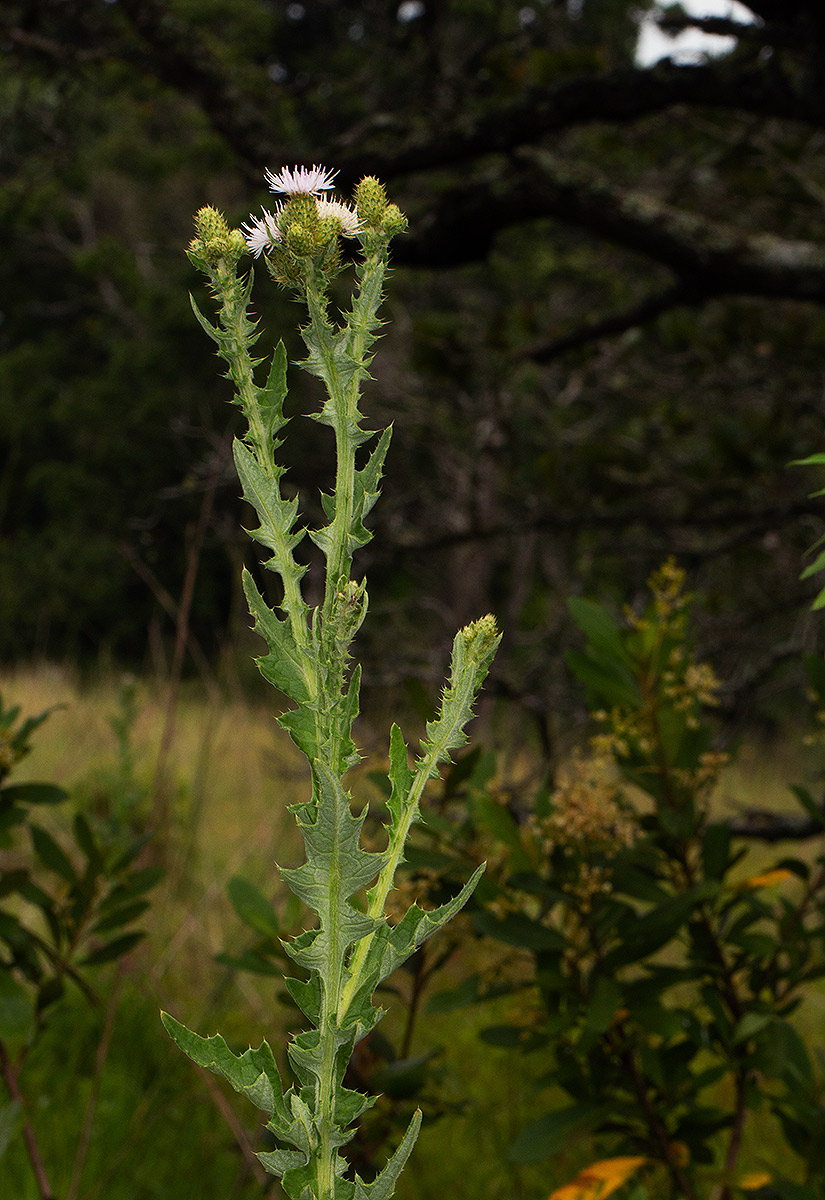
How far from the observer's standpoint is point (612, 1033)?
3.83ft

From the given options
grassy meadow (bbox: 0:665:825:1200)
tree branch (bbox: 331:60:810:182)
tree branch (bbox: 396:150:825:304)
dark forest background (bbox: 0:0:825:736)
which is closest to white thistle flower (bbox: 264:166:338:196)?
dark forest background (bbox: 0:0:825:736)

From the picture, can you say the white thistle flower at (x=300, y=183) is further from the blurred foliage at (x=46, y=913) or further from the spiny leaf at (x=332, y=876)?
the blurred foliage at (x=46, y=913)

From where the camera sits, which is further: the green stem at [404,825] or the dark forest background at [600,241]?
the dark forest background at [600,241]

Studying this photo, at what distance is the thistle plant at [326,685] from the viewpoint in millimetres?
450

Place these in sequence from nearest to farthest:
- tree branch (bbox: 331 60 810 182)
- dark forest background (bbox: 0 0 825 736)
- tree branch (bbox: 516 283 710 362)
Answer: tree branch (bbox: 331 60 810 182)
dark forest background (bbox: 0 0 825 736)
tree branch (bbox: 516 283 710 362)

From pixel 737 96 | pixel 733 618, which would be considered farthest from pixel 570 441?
pixel 737 96

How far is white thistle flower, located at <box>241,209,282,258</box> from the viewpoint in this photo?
489 mm

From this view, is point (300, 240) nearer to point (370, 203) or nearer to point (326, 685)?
point (370, 203)

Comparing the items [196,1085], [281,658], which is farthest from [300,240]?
[196,1085]

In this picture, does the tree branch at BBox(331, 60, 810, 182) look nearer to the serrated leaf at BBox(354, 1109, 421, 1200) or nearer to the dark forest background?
the dark forest background

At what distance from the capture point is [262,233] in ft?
1.69

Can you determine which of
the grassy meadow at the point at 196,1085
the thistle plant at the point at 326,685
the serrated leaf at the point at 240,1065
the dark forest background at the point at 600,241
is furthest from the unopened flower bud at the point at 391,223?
the grassy meadow at the point at 196,1085

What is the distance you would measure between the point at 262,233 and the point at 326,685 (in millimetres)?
236

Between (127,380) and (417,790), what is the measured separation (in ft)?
43.6
